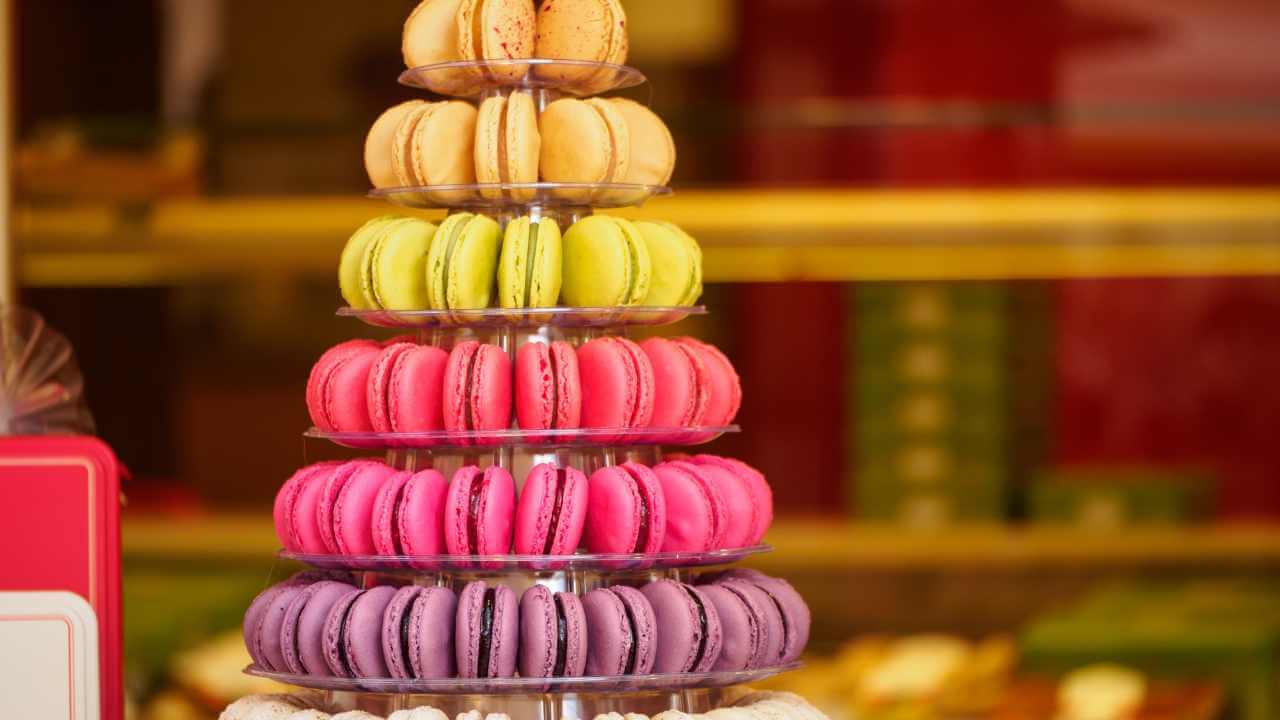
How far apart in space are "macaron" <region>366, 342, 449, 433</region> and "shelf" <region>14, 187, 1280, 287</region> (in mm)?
1731

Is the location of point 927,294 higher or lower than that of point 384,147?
lower

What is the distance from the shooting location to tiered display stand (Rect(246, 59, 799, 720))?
1.36 meters

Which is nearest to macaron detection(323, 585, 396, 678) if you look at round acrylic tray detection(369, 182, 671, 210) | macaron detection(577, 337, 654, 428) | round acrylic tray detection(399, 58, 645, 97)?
macaron detection(577, 337, 654, 428)

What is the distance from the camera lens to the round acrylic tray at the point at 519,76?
4.83 feet

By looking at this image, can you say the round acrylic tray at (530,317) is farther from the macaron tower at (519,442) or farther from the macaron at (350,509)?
the macaron at (350,509)

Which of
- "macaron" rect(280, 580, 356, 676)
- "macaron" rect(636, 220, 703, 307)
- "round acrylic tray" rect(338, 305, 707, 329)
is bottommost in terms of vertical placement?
"macaron" rect(280, 580, 356, 676)

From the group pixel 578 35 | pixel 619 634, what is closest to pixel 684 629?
pixel 619 634

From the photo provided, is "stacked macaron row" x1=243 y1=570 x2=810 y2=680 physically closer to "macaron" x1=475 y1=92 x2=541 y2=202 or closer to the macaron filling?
the macaron filling

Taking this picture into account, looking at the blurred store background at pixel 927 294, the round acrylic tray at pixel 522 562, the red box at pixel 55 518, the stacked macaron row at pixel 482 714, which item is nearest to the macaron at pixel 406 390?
the round acrylic tray at pixel 522 562

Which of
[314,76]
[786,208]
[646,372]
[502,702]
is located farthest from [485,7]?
[314,76]

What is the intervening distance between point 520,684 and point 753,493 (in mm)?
265

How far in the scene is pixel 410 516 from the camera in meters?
1.37

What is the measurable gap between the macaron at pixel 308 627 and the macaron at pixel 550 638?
0.15 metres

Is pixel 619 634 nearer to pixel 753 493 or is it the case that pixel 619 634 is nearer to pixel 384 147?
pixel 753 493
